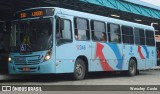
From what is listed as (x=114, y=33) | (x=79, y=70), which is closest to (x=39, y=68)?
(x=79, y=70)

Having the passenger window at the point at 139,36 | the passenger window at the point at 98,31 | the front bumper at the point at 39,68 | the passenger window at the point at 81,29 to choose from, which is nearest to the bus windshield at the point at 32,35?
the front bumper at the point at 39,68

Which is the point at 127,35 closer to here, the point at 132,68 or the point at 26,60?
the point at 132,68

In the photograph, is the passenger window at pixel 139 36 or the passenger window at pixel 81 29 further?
the passenger window at pixel 139 36

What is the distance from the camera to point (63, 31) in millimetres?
16984

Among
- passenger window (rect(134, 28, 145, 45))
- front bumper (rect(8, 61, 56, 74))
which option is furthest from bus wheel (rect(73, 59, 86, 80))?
passenger window (rect(134, 28, 145, 45))

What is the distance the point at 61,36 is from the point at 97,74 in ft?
23.2

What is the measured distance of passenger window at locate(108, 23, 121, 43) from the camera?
20844mm

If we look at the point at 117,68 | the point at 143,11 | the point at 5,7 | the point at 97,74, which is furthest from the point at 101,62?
the point at 143,11

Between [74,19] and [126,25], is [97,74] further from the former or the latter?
[74,19]

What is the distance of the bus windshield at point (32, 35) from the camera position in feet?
54.1

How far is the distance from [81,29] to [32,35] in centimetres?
250

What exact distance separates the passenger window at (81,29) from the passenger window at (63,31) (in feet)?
1.82

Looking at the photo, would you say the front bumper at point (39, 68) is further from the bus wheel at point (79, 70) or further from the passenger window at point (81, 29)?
the passenger window at point (81, 29)

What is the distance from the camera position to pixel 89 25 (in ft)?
62.4
